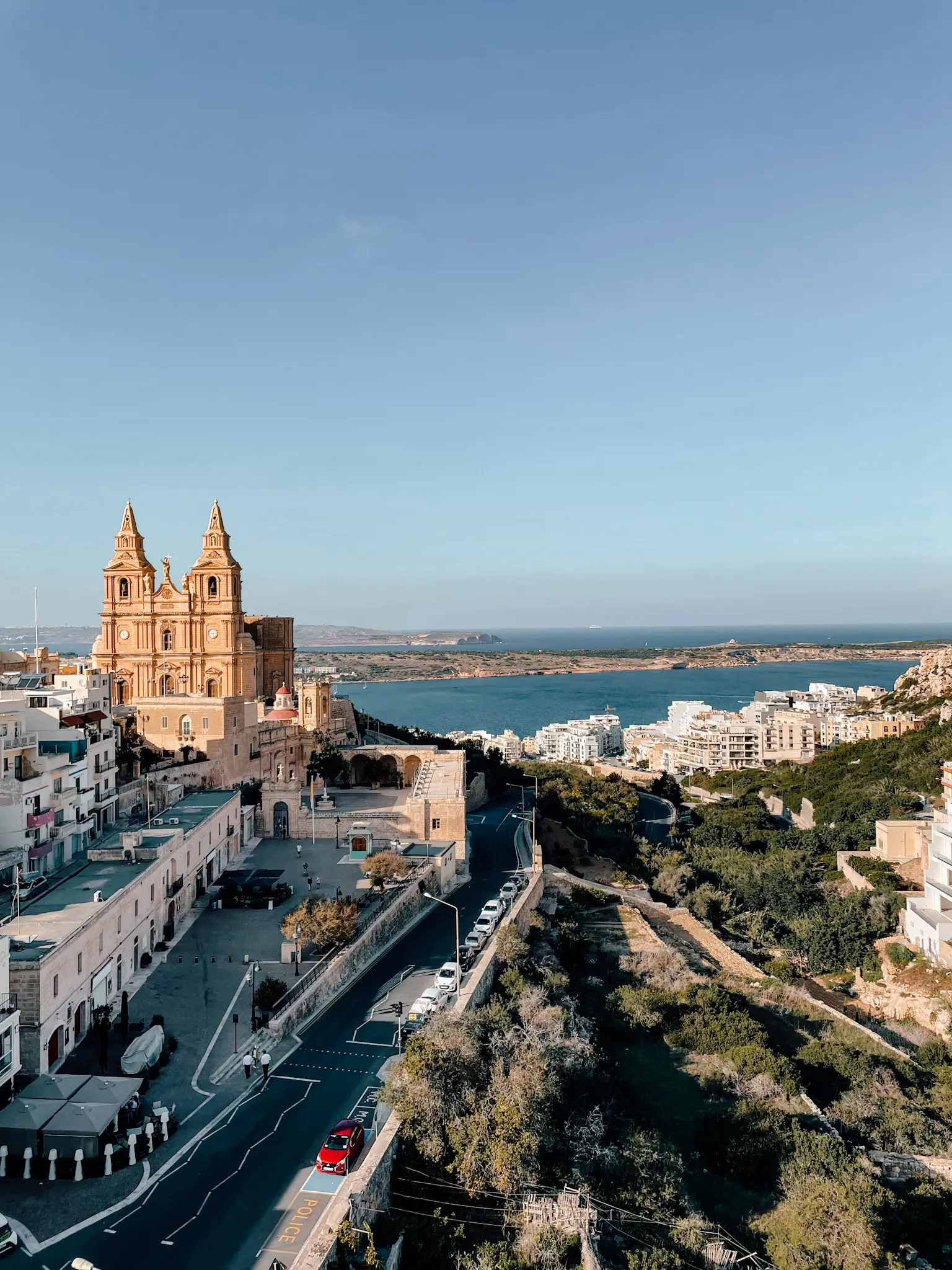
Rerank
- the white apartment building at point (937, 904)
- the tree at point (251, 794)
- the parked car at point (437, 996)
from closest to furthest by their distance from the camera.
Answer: the parked car at point (437, 996), the white apartment building at point (937, 904), the tree at point (251, 794)

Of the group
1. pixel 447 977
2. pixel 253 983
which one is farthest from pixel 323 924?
pixel 447 977

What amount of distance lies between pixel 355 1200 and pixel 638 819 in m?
46.4

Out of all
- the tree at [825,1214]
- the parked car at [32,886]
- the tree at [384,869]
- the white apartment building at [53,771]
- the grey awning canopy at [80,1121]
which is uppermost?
the white apartment building at [53,771]

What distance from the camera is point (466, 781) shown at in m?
51.1

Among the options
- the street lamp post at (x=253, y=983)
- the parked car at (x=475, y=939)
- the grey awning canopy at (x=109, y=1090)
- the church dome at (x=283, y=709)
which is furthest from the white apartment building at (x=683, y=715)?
the grey awning canopy at (x=109, y=1090)

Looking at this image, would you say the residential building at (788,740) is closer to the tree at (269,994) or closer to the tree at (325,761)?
the tree at (325,761)

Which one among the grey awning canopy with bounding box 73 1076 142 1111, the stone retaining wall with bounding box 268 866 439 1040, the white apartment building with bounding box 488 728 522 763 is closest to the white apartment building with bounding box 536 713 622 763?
the white apartment building with bounding box 488 728 522 763

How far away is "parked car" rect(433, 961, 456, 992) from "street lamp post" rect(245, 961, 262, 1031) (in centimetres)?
479

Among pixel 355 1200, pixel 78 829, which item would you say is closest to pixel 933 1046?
pixel 355 1200

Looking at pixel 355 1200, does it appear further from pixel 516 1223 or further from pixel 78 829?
pixel 78 829

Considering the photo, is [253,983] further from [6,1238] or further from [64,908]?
[6,1238]

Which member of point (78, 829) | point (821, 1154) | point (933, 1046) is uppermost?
point (78, 829)

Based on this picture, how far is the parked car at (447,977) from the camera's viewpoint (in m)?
24.0

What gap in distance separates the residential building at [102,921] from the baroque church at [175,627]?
18.2 metres
